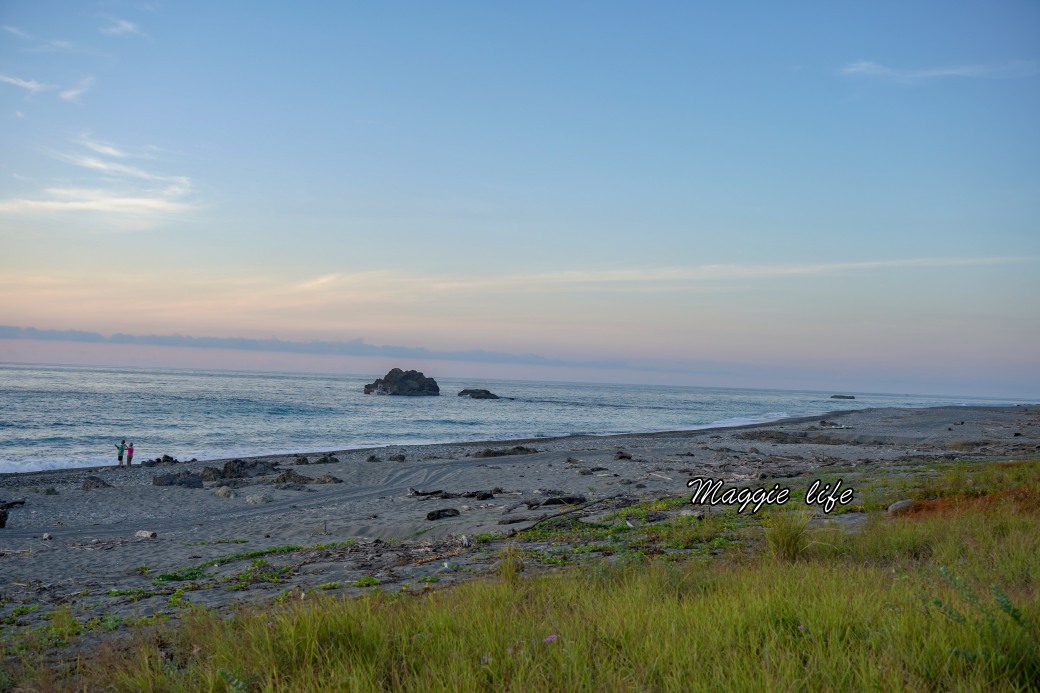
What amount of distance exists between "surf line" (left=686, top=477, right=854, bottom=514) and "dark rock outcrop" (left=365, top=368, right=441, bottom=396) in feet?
340

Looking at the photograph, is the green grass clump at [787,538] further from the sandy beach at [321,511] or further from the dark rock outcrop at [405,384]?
the dark rock outcrop at [405,384]

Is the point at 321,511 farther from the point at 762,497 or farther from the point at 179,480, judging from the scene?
the point at 762,497

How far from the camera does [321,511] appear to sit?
1683 cm

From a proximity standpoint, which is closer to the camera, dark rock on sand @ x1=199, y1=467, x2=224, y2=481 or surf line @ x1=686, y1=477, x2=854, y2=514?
surf line @ x1=686, y1=477, x2=854, y2=514

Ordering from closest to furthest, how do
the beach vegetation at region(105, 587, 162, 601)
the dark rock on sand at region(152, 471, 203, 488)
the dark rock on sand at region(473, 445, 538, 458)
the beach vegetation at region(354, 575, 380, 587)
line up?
the beach vegetation at region(354, 575, 380, 587)
the beach vegetation at region(105, 587, 162, 601)
the dark rock on sand at region(152, 471, 203, 488)
the dark rock on sand at region(473, 445, 538, 458)

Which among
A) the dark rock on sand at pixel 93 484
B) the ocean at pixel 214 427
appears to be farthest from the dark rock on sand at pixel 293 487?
the ocean at pixel 214 427

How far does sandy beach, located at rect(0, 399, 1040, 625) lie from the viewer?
324 inches

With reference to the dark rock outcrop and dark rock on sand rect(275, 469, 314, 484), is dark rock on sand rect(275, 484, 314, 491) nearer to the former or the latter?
dark rock on sand rect(275, 469, 314, 484)

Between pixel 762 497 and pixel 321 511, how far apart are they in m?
10.7

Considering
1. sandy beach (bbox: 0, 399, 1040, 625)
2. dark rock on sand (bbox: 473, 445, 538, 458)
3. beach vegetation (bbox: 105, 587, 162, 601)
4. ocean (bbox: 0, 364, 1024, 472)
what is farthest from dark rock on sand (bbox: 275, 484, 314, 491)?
ocean (bbox: 0, 364, 1024, 472)

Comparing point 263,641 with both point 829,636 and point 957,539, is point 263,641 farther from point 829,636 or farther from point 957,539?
point 957,539

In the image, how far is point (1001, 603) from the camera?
3.56m

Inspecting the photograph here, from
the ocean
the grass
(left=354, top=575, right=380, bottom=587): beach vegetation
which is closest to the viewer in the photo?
the grass

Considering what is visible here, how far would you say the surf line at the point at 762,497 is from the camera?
11.1 m
